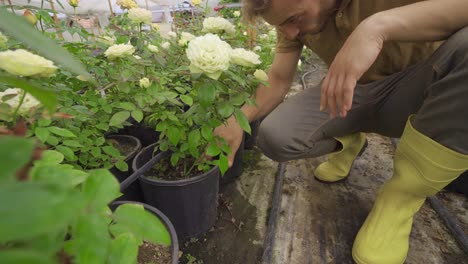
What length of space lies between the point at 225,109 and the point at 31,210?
63cm

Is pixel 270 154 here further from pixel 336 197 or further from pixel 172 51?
pixel 172 51

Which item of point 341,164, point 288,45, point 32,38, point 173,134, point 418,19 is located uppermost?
point 32,38

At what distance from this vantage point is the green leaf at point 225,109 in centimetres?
75

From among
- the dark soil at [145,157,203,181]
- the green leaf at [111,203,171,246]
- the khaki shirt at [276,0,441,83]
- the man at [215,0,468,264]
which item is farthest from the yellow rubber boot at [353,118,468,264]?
the green leaf at [111,203,171,246]

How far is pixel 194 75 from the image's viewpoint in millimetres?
716

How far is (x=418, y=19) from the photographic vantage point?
0.75 metres

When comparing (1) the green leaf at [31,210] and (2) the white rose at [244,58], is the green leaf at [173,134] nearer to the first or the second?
(2) the white rose at [244,58]

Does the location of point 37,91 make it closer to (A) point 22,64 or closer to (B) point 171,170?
(A) point 22,64

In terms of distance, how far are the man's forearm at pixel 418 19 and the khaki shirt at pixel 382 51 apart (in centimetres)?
15

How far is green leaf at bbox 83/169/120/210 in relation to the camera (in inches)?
12.0

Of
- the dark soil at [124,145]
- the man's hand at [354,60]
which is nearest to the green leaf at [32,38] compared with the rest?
the man's hand at [354,60]

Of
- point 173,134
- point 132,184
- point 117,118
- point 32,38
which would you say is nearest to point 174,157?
point 173,134

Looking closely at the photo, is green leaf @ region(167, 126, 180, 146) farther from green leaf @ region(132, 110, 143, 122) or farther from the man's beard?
the man's beard

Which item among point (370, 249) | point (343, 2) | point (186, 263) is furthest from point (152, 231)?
point (343, 2)
